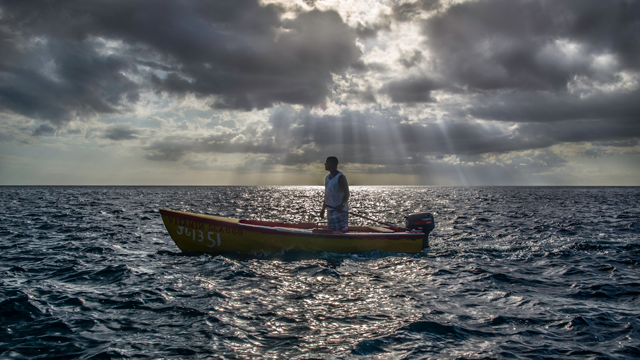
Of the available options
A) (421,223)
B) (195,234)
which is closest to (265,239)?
(195,234)

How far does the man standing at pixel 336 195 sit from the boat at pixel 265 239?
1.79ft

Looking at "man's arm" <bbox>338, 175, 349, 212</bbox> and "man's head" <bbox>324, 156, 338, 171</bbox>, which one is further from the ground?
"man's head" <bbox>324, 156, 338, 171</bbox>

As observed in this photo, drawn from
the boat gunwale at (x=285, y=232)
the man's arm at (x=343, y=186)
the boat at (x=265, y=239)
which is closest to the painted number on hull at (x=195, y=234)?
the boat at (x=265, y=239)

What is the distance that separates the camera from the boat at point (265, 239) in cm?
939

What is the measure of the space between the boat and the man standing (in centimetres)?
54

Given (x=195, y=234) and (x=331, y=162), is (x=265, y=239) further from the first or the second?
(x=331, y=162)

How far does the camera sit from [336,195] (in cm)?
977

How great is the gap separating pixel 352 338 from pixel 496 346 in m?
1.80

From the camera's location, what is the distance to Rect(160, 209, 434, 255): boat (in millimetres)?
→ 9391

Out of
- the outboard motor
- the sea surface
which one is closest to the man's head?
the sea surface

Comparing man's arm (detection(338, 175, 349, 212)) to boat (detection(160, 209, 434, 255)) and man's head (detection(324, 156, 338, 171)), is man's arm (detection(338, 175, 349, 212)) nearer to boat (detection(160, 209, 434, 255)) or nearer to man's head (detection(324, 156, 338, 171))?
man's head (detection(324, 156, 338, 171))

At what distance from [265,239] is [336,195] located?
247 cm

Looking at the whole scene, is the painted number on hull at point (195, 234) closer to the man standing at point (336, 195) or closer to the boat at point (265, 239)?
the boat at point (265, 239)

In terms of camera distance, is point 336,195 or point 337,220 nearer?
point 336,195
